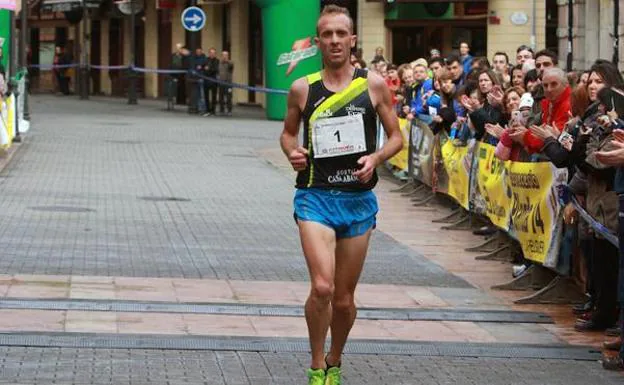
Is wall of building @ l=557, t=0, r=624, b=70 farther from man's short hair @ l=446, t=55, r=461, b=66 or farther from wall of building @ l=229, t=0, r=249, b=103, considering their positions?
man's short hair @ l=446, t=55, r=461, b=66

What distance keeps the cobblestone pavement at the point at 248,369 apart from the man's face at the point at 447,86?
9341mm

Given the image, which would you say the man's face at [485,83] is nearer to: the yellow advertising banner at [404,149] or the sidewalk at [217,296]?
the sidewalk at [217,296]

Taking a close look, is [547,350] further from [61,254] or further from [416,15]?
[416,15]

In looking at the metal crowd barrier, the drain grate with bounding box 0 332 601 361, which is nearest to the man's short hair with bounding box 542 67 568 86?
the metal crowd barrier

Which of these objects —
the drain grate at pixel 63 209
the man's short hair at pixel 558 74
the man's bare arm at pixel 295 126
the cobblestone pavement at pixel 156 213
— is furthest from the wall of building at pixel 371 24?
the man's bare arm at pixel 295 126

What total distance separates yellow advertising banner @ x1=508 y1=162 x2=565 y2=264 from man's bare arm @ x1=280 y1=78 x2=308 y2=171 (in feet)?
12.3

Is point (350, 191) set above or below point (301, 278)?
above

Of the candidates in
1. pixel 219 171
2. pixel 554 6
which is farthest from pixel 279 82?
pixel 219 171

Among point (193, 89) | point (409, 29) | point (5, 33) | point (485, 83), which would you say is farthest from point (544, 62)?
point (409, 29)

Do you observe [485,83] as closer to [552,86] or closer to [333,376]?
[552,86]

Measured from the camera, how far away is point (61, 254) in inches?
534

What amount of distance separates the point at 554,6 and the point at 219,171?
2168cm

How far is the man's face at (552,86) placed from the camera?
472 inches

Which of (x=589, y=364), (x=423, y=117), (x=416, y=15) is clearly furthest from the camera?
(x=416, y=15)
